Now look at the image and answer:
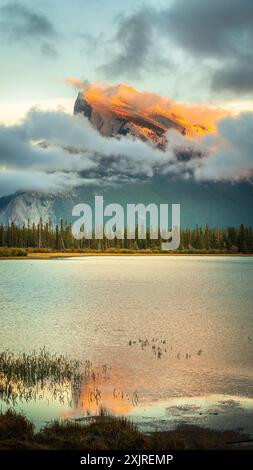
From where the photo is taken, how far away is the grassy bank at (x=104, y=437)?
49.6 ft

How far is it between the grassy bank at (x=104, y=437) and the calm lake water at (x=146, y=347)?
1375 mm

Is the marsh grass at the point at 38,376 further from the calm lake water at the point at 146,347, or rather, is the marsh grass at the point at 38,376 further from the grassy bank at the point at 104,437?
the grassy bank at the point at 104,437

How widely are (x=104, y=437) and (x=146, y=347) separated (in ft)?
54.5

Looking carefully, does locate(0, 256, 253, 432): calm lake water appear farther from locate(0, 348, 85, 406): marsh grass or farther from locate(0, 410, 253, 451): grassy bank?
locate(0, 410, 253, 451): grassy bank

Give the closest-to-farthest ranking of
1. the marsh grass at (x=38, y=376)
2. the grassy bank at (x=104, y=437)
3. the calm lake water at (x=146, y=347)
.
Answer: the grassy bank at (x=104, y=437)
the calm lake water at (x=146, y=347)
the marsh grass at (x=38, y=376)

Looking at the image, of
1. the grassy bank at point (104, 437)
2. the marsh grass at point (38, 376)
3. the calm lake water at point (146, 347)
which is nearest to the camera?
the grassy bank at point (104, 437)

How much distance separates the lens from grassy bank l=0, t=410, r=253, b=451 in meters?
15.1

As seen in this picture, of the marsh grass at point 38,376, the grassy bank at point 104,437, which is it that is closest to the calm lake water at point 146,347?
the marsh grass at point 38,376

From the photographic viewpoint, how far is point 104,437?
15.9 metres

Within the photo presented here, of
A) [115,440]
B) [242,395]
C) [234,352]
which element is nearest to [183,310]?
[234,352]

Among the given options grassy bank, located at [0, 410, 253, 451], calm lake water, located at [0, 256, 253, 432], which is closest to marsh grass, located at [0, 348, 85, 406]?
calm lake water, located at [0, 256, 253, 432]

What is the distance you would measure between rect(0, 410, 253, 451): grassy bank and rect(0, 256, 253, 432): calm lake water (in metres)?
1.38

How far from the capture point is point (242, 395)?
21922 mm

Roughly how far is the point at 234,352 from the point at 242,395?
863 centimetres
